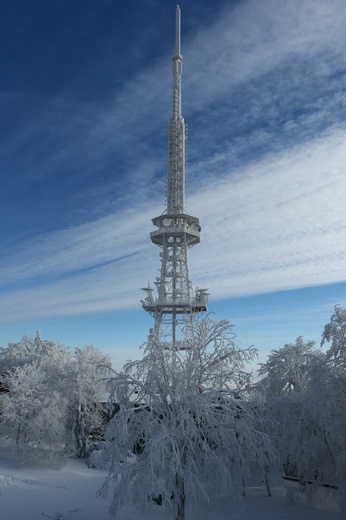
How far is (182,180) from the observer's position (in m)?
46.4

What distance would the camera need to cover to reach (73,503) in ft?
54.9

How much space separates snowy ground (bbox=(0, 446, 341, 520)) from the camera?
15.2m

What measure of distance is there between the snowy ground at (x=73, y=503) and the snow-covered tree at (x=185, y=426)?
2.38m

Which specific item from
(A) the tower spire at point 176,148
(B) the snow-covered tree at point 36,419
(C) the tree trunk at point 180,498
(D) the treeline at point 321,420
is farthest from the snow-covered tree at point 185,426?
(A) the tower spire at point 176,148

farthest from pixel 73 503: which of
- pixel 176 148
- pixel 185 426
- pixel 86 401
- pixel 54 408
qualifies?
pixel 176 148

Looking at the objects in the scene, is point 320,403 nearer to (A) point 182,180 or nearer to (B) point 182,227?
(B) point 182,227

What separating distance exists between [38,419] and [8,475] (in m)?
4.84

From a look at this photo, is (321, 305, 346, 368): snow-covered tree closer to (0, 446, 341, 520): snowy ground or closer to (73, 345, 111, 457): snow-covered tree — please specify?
(0, 446, 341, 520): snowy ground

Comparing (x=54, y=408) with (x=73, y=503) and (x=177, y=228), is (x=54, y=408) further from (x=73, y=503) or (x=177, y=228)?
(x=177, y=228)

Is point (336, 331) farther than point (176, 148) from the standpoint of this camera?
No

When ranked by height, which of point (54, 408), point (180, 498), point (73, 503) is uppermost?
point (54, 408)

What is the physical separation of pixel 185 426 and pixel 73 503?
290 inches

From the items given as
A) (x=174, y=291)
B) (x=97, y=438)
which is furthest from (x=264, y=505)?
(x=174, y=291)

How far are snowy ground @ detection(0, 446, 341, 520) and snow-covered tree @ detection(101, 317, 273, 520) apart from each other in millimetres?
2375
